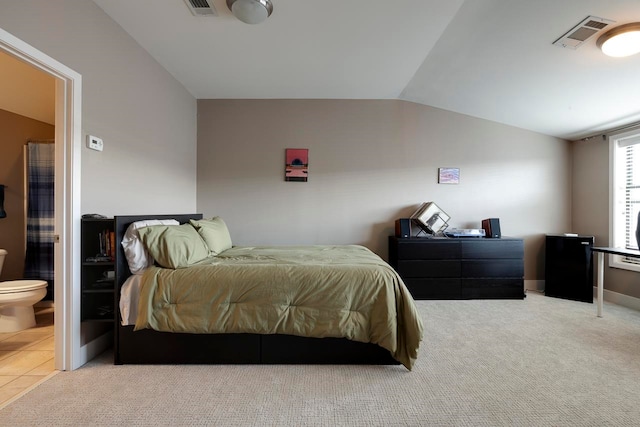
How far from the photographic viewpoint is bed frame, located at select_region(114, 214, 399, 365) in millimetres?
1951

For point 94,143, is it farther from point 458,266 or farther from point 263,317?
point 458,266

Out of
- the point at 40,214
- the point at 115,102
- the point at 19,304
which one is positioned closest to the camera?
the point at 115,102

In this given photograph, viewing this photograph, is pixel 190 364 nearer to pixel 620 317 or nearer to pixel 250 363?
pixel 250 363

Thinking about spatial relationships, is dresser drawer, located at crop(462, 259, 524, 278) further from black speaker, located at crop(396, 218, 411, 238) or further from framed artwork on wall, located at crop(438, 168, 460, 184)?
framed artwork on wall, located at crop(438, 168, 460, 184)

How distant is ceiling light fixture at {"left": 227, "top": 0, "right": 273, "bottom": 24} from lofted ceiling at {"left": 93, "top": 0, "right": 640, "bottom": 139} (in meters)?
0.08

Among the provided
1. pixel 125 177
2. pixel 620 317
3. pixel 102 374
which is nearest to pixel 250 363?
pixel 102 374

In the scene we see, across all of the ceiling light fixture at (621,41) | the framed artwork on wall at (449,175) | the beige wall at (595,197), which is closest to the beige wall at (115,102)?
the framed artwork on wall at (449,175)

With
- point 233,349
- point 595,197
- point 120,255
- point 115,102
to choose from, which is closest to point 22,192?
point 115,102

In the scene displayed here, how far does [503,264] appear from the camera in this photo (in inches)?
136

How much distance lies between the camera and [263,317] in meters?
1.89

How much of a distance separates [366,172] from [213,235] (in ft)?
7.18

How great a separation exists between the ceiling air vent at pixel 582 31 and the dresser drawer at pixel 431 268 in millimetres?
2315

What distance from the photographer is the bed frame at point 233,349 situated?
76.8 inches

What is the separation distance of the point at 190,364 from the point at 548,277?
423 cm
